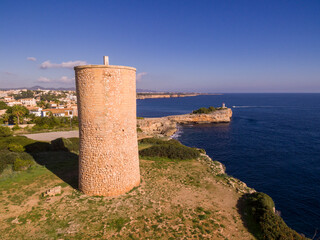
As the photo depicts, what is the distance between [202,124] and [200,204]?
175ft

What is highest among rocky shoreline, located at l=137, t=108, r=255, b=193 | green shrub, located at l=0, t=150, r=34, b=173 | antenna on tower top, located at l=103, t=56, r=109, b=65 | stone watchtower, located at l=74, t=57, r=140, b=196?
antenna on tower top, located at l=103, t=56, r=109, b=65

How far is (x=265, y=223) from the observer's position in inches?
374

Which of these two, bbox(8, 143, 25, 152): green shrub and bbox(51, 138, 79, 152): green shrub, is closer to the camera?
bbox(8, 143, 25, 152): green shrub

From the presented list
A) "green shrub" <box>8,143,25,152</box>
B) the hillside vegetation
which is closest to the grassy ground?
the hillside vegetation

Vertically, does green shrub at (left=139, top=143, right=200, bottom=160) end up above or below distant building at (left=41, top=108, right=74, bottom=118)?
below

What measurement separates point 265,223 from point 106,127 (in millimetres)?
10170

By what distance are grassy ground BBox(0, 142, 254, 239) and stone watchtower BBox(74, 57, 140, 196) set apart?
3.87 feet

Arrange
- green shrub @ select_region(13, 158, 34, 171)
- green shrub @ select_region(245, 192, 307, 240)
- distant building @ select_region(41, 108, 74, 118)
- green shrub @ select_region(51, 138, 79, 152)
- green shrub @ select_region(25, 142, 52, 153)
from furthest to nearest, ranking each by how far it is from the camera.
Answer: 1. distant building @ select_region(41, 108, 74, 118)
2. green shrub @ select_region(51, 138, 79, 152)
3. green shrub @ select_region(25, 142, 52, 153)
4. green shrub @ select_region(13, 158, 34, 171)
5. green shrub @ select_region(245, 192, 307, 240)

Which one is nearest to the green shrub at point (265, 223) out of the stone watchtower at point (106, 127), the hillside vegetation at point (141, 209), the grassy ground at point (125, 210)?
the hillside vegetation at point (141, 209)

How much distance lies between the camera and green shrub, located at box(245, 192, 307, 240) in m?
8.92

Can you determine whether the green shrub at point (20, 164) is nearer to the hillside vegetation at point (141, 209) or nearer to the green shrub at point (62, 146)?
the hillside vegetation at point (141, 209)

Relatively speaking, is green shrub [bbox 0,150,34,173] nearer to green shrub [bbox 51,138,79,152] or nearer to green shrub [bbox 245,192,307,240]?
green shrub [bbox 51,138,79,152]

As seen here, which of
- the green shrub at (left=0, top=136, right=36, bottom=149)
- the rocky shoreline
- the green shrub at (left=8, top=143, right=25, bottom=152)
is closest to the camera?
the green shrub at (left=8, top=143, right=25, bottom=152)

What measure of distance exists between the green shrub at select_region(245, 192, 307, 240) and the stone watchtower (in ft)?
25.0
